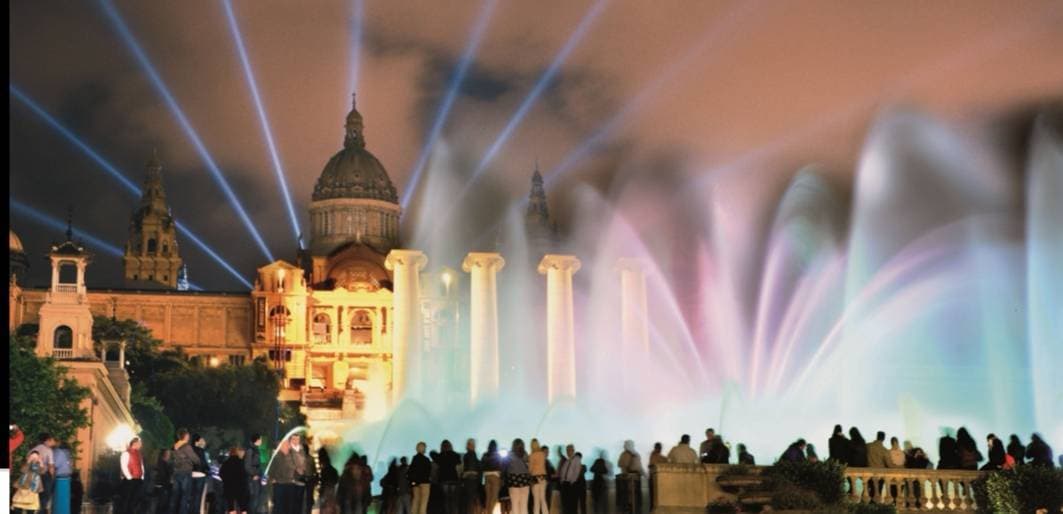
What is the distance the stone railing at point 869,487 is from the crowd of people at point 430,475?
36 cm

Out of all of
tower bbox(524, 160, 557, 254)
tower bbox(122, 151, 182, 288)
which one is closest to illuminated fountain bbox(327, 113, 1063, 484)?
tower bbox(524, 160, 557, 254)

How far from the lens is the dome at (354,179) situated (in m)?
159

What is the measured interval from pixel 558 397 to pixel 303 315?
6983 cm

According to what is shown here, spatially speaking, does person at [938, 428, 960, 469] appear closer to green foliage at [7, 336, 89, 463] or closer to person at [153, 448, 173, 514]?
person at [153, 448, 173, 514]

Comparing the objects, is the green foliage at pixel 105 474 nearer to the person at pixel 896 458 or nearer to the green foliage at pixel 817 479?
the person at pixel 896 458

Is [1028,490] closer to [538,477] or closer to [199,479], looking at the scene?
[538,477]

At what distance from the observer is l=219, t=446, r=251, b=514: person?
28375mm

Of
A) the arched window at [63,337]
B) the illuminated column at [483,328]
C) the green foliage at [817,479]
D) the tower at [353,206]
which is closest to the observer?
the green foliage at [817,479]

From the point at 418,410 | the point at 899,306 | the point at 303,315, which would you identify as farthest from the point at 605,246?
the point at 303,315

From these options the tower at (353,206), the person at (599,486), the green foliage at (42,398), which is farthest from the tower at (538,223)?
the person at (599,486)

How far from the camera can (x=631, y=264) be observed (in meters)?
73.6

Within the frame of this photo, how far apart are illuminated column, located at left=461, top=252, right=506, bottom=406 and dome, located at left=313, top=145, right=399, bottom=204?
3178 inches

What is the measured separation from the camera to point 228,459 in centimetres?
2859

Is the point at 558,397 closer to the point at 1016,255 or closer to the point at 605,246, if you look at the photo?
the point at 605,246
